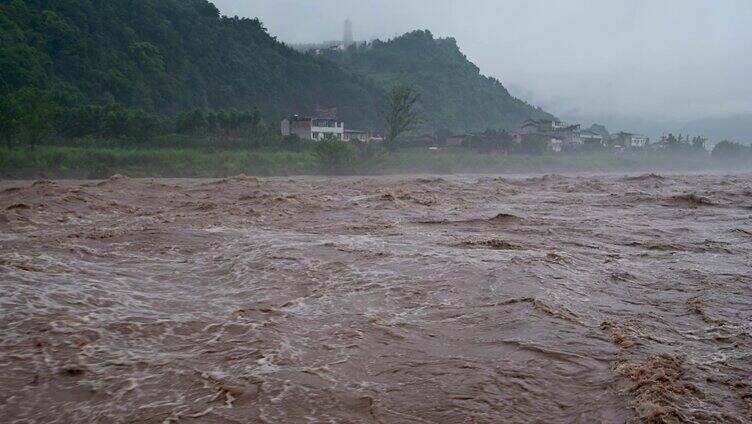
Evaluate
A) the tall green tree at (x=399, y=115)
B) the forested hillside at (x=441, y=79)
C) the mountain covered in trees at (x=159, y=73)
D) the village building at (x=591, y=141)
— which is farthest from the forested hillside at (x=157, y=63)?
the village building at (x=591, y=141)

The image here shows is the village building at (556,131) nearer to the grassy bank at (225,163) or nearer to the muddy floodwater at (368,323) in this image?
the grassy bank at (225,163)

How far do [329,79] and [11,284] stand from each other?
5082 cm

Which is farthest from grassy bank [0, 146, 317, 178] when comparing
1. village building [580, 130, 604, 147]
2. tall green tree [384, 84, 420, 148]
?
village building [580, 130, 604, 147]

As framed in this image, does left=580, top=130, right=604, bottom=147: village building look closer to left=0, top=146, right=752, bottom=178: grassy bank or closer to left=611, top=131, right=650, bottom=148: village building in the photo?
left=611, top=131, right=650, bottom=148: village building

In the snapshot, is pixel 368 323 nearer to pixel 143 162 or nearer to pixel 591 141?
pixel 143 162

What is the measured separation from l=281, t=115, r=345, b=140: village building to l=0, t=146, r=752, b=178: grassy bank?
23.9 feet

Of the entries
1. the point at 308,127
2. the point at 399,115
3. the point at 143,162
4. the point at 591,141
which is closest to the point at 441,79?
the point at 591,141

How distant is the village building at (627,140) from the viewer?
2508 inches

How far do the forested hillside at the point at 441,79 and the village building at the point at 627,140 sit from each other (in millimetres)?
12586

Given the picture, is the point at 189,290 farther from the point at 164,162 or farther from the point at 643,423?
the point at 164,162

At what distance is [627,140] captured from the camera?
6631 centimetres

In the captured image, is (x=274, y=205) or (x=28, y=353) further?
(x=274, y=205)

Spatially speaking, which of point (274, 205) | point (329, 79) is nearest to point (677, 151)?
point (329, 79)

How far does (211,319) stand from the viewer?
224 inches
